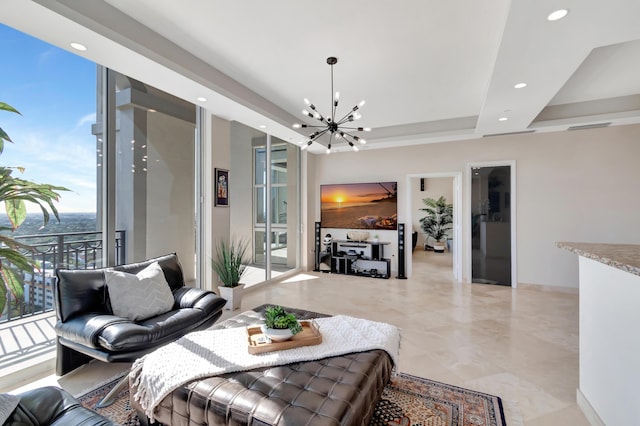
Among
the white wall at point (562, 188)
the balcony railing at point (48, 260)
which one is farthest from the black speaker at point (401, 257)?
the balcony railing at point (48, 260)

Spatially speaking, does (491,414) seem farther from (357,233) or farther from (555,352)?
(357,233)

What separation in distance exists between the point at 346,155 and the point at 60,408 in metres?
6.15

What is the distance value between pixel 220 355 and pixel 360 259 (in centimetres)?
470

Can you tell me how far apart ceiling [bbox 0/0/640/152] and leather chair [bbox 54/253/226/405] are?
Result: 6.66 feet

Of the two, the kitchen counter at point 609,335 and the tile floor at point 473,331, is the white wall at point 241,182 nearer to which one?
the tile floor at point 473,331

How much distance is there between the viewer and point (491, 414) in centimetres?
198

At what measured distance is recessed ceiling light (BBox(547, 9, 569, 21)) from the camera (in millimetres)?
1953

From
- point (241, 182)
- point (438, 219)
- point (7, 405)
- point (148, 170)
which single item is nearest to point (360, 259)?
point (241, 182)

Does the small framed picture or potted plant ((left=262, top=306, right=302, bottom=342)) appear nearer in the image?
potted plant ((left=262, top=306, right=302, bottom=342))

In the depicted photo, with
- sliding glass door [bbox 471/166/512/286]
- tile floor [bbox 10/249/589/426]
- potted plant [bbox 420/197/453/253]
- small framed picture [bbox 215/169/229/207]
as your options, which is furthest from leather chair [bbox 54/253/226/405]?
potted plant [bbox 420/197/453/253]

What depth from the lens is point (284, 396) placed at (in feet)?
4.75

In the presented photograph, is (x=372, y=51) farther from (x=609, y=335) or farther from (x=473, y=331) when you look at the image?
(x=473, y=331)

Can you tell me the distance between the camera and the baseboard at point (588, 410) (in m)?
1.85

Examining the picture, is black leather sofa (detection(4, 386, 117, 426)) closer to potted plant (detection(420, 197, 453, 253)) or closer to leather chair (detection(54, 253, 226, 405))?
leather chair (detection(54, 253, 226, 405))
